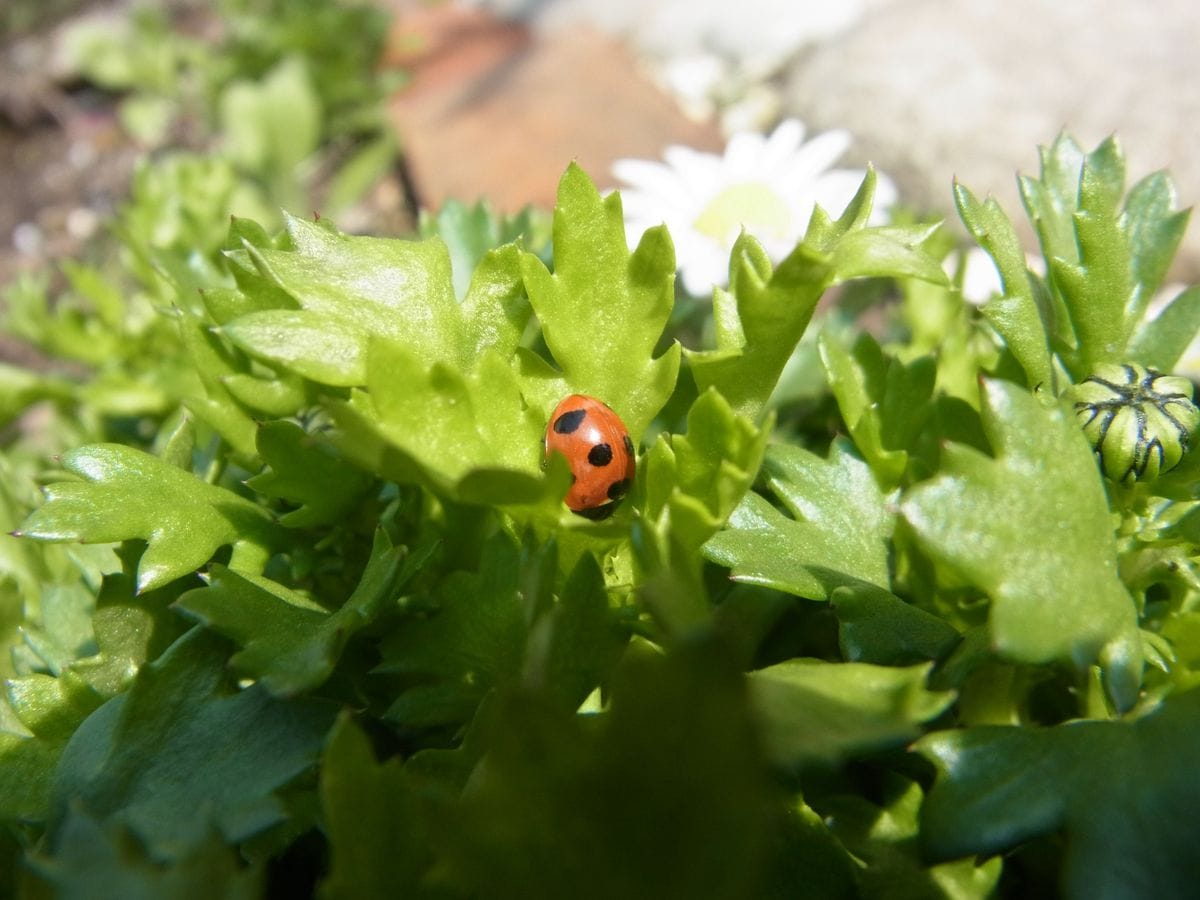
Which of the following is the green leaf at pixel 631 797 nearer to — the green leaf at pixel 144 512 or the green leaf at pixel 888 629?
the green leaf at pixel 888 629

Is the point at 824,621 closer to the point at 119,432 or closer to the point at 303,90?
the point at 119,432

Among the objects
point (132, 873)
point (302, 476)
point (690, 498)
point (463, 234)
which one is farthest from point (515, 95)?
point (132, 873)

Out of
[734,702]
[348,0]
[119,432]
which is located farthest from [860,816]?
[348,0]

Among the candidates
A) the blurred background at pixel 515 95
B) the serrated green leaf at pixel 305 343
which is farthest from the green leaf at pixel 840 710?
the blurred background at pixel 515 95

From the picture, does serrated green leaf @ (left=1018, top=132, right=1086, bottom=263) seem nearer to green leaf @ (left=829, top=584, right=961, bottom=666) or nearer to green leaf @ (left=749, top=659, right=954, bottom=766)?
green leaf @ (left=829, top=584, right=961, bottom=666)

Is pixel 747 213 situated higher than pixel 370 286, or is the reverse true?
pixel 370 286

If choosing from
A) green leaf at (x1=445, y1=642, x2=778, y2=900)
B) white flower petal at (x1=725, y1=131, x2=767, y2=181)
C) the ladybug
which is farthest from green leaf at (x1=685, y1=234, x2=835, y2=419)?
white flower petal at (x1=725, y1=131, x2=767, y2=181)

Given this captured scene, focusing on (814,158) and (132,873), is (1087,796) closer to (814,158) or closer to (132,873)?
(132,873)
